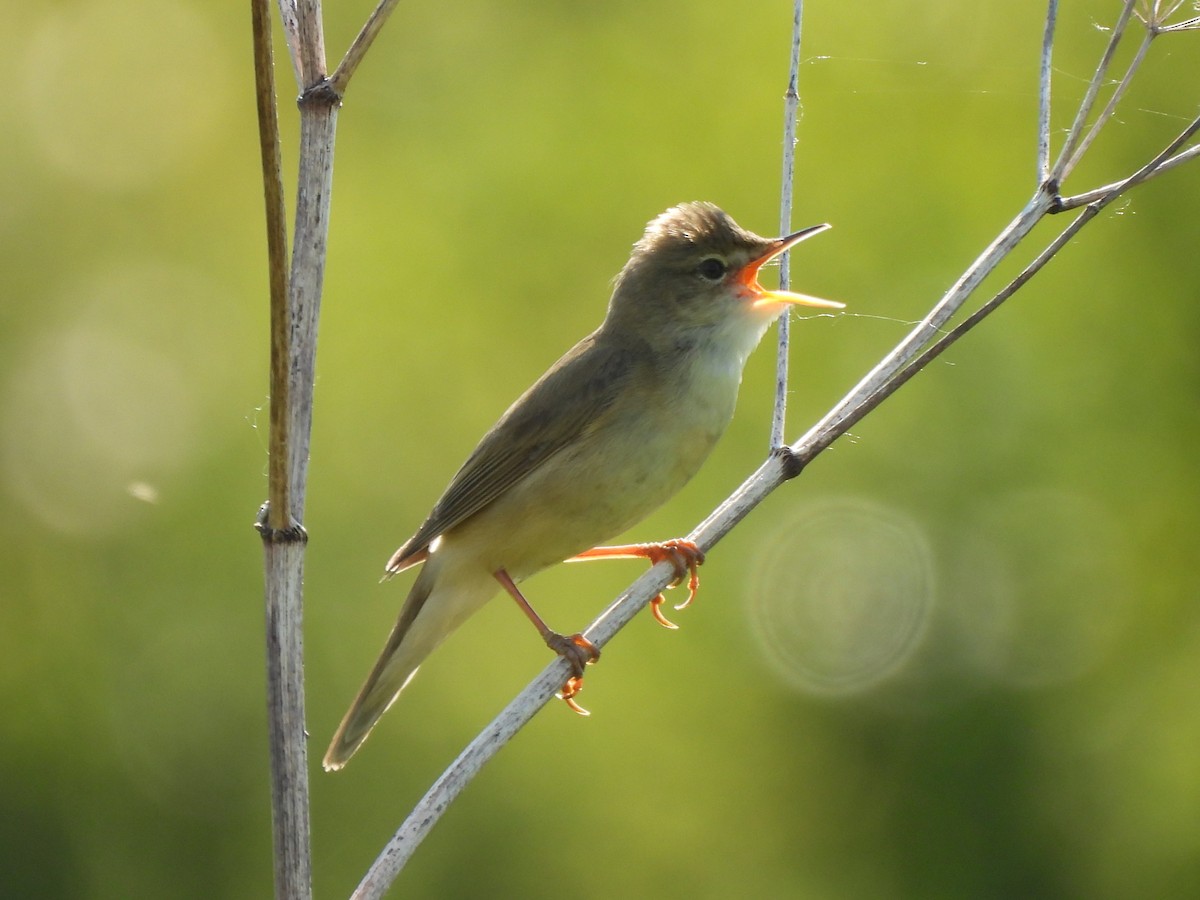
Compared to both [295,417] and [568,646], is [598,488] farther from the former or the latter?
[295,417]

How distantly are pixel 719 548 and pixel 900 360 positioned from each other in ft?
5.71

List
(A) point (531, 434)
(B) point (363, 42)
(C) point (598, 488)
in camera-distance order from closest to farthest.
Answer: (B) point (363, 42) → (C) point (598, 488) → (A) point (531, 434)

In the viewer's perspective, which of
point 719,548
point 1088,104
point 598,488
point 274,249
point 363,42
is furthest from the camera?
point 719,548

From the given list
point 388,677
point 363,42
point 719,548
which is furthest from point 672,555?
point 363,42

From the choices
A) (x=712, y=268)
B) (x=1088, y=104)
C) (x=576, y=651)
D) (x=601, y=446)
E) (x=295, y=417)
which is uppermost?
(x=712, y=268)

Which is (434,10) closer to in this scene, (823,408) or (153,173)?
(153,173)

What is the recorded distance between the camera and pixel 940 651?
4.15m

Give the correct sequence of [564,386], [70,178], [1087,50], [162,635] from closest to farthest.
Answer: [564,386] < [162,635] < [1087,50] < [70,178]

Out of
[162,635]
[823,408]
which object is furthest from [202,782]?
[823,408]

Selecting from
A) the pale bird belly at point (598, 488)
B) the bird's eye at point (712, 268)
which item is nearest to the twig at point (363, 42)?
the pale bird belly at point (598, 488)

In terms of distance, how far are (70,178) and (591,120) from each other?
1981 mm

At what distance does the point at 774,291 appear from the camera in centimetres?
317

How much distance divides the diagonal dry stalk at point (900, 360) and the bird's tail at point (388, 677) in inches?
35.4

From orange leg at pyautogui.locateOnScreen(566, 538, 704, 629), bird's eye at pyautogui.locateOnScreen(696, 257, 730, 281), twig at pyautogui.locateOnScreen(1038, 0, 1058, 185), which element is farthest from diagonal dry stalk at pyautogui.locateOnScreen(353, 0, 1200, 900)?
bird's eye at pyautogui.locateOnScreen(696, 257, 730, 281)
